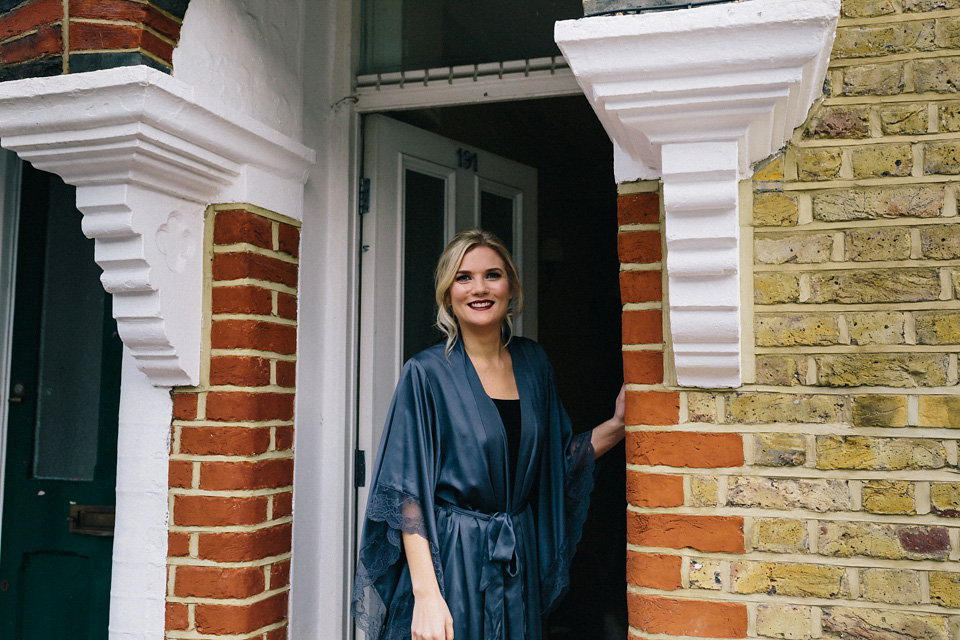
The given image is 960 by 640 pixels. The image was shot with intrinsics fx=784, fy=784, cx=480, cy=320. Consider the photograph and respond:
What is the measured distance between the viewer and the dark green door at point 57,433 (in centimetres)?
259

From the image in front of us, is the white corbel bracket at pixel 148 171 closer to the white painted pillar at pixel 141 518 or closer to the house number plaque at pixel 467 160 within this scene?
the white painted pillar at pixel 141 518

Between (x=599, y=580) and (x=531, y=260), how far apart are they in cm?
199

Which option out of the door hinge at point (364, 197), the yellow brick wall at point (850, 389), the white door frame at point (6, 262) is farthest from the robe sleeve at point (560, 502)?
the white door frame at point (6, 262)

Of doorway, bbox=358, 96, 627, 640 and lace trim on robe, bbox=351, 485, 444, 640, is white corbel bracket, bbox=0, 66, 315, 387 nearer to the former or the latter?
lace trim on robe, bbox=351, 485, 444, 640

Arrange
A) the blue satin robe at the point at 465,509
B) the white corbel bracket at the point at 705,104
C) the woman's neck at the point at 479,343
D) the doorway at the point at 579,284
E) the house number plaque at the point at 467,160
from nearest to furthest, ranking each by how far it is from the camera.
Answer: the white corbel bracket at the point at 705,104, the blue satin robe at the point at 465,509, the woman's neck at the point at 479,343, the house number plaque at the point at 467,160, the doorway at the point at 579,284

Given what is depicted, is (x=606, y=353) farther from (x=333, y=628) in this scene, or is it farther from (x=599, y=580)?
(x=333, y=628)

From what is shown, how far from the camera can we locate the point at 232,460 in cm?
220

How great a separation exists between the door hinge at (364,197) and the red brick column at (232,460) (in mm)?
484

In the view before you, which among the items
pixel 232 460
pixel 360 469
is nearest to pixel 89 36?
pixel 232 460

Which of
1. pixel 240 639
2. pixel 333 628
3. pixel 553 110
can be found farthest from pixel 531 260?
pixel 240 639

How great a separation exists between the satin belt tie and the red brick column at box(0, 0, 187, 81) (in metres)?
1.44

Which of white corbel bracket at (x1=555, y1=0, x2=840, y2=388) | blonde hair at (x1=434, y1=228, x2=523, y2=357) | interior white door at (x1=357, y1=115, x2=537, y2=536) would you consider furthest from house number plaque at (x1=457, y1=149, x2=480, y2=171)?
white corbel bracket at (x1=555, y1=0, x2=840, y2=388)

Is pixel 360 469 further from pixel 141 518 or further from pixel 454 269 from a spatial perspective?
pixel 454 269

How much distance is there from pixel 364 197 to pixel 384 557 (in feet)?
4.14
